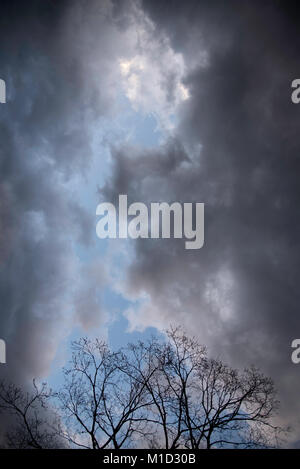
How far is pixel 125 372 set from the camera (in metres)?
13.8

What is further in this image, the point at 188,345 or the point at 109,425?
the point at 188,345
